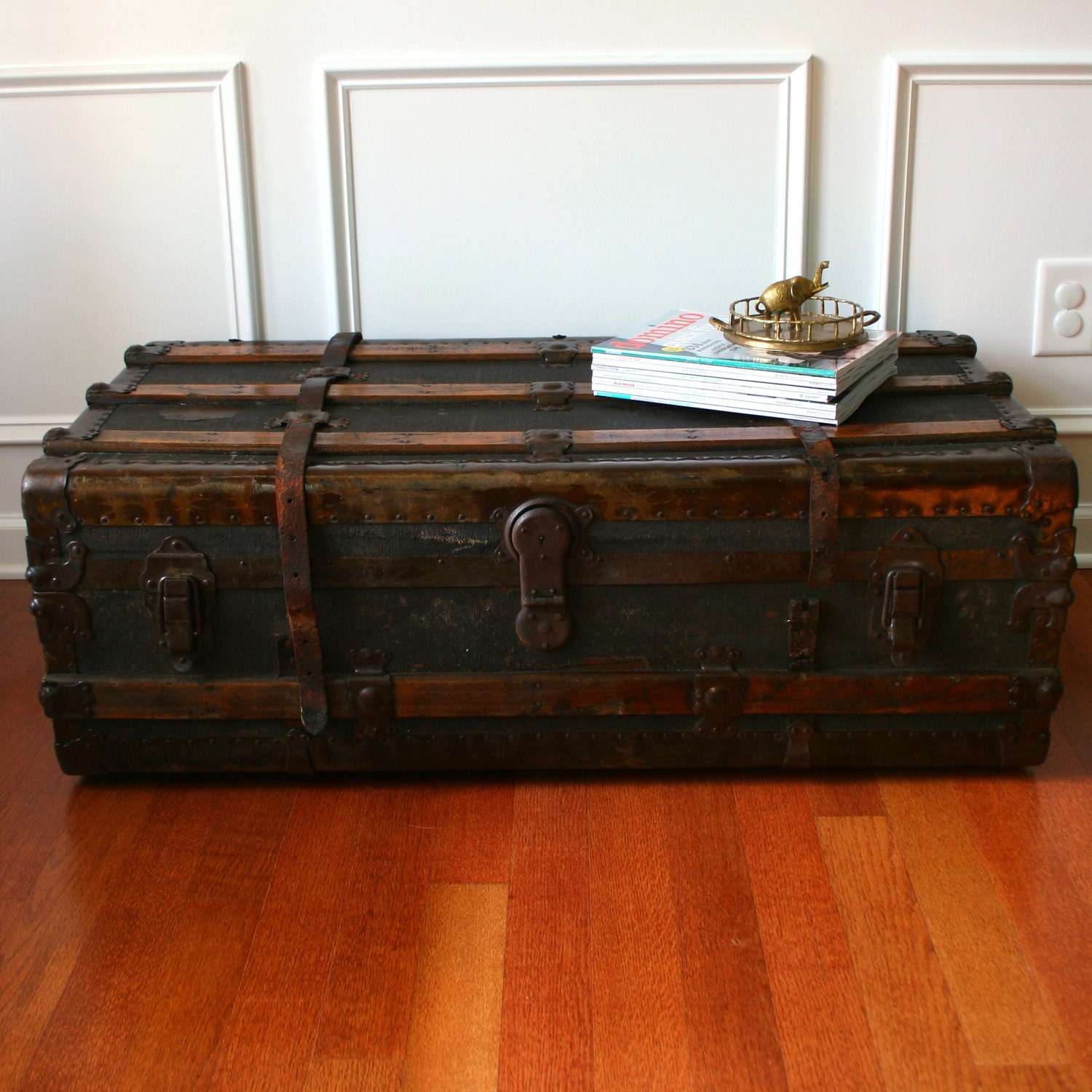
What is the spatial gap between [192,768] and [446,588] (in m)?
0.43

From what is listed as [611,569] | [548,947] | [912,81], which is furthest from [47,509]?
[912,81]

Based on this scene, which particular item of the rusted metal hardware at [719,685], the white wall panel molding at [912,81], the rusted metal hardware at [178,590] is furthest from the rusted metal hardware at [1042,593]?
the rusted metal hardware at [178,590]

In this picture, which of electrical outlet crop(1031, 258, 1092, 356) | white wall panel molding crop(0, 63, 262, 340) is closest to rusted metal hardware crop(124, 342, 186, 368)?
white wall panel molding crop(0, 63, 262, 340)

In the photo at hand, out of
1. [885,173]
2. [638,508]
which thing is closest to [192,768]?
[638,508]

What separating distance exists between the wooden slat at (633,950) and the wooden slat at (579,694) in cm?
13

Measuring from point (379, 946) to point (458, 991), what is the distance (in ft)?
0.38

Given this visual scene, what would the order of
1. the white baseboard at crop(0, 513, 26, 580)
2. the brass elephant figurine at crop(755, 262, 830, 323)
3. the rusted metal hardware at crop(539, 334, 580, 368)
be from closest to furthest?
the brass elephant figurine at crop(755, 262, 830, 323) < the rusted metal hardware at crop(539, 334, 580, 368) < the white baseboard at crop(0, 513, 26, 580)

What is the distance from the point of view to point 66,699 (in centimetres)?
156

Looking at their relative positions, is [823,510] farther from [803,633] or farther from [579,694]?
[579,694]

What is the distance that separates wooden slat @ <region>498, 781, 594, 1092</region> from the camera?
3.81ft

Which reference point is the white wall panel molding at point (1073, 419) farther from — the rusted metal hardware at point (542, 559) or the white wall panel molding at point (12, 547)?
the white wall panel molding at point (12, 547)

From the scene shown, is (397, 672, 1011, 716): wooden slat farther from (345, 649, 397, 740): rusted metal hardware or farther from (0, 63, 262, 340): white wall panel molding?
(0, 63, 262, 340): white wall panel molding

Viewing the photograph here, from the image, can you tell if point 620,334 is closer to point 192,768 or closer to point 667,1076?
point 192,768

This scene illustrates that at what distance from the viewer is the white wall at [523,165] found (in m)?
1.91
